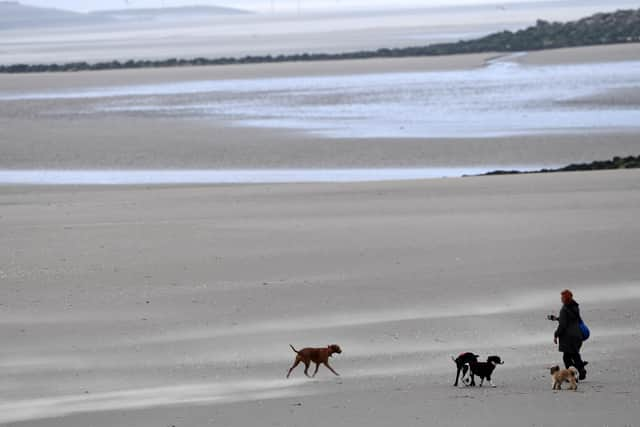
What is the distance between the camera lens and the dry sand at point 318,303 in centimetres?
762

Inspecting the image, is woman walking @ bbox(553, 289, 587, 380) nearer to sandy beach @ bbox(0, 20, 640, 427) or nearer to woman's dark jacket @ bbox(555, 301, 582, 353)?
woman's dark jacket @ bbox(555, 301, 582, 353)

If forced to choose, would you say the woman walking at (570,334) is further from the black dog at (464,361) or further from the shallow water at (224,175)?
the shallow water at (224,175)

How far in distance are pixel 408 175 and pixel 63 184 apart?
19.5 feet

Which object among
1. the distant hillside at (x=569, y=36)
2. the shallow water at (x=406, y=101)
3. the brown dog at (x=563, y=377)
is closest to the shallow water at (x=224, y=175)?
the shallow water at (x=406, y=101)

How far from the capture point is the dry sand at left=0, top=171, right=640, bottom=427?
7.62m

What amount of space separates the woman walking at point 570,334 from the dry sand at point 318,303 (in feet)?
0.66

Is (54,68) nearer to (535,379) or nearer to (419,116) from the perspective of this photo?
(419,116)

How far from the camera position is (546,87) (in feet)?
122

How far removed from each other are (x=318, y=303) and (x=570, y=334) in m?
3.00

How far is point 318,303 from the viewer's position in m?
10.5

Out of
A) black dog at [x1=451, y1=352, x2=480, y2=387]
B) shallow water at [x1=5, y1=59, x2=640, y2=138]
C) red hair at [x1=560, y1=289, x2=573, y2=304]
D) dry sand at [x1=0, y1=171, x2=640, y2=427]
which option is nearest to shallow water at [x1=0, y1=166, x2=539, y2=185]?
dry sand at [x1=0, y1=171, x2=640, y2=427]

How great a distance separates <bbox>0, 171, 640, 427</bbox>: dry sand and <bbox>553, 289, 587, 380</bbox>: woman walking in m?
0.20

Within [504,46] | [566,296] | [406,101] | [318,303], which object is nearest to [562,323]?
[566,296]

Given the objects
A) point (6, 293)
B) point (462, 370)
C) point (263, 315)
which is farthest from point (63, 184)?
point (462, 370)
